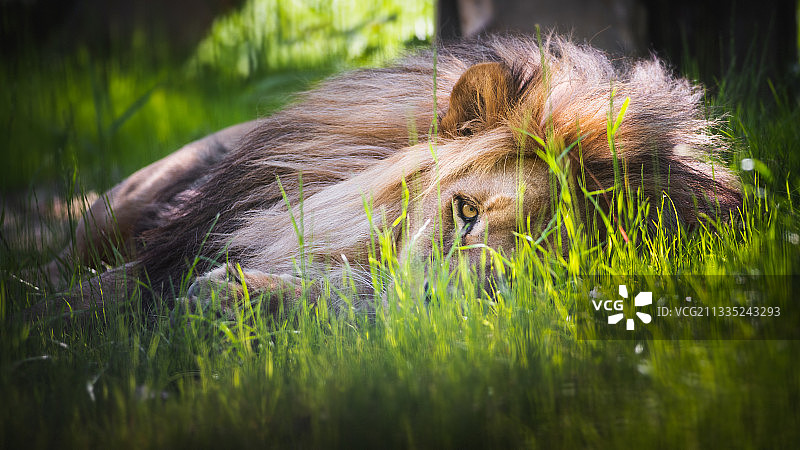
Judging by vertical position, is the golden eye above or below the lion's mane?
below

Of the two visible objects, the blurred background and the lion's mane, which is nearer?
the lion's mane

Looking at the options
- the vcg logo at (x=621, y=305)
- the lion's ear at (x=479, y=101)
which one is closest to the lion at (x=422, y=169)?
the lion's ear at (x=479, y=101)

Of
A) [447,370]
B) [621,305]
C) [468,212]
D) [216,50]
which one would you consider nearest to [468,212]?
[468,212]

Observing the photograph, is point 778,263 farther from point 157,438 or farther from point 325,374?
point 157,438

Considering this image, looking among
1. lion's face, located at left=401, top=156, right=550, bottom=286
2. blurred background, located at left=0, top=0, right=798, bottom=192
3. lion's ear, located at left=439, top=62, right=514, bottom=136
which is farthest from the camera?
blurred background, located at left=0, top=0, right=798, bottom=192

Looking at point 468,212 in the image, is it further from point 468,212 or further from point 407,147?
point 407,147

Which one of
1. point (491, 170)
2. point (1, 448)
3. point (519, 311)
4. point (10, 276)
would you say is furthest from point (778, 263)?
point (10, 276)

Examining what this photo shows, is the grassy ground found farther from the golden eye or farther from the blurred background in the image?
the blurred background

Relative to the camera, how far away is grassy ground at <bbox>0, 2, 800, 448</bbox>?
1538 mm

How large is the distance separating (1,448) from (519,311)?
1298 mm

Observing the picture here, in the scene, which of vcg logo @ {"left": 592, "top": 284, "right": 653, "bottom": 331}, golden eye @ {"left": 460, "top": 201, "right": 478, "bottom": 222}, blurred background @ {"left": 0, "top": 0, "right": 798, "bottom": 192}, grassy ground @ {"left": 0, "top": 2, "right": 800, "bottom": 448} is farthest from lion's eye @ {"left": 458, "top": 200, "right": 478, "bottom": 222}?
blurred background @ {"left": 0, "top": 0, "right": 798, "bottom": 192}

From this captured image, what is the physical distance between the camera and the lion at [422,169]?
243cm

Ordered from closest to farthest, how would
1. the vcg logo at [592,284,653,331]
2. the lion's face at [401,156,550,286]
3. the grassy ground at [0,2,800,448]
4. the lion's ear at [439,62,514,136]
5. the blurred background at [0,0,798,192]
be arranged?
the grassy ground at [0,2,800,448], the vcg logo at [592,284,653,331], the lion's face at [401,156,550,286], the lion's ear at [439,62,514,136], the blurred background at [0,0,798,192]

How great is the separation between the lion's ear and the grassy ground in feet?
1.79
